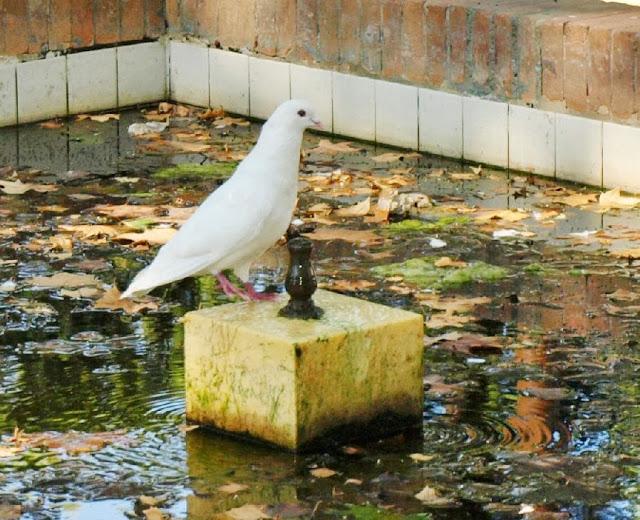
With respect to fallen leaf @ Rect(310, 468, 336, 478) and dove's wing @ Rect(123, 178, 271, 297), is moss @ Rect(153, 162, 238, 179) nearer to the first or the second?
dove's wing @ Rect(123, 178, 271, 297)

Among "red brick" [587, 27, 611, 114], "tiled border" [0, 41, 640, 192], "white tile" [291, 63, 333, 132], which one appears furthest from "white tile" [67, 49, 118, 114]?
"red brick" [587, 27, 611, 114]

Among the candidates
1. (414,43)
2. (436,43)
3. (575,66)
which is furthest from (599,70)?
(414,43)

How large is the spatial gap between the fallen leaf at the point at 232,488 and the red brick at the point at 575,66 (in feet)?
15.3

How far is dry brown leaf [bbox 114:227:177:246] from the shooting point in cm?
877

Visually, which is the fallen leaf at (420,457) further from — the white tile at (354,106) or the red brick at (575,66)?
the white tile at (354,106)

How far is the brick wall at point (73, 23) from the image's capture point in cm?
1139

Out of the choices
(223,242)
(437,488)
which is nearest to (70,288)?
(223,242)

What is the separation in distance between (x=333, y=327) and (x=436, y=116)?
4691mm

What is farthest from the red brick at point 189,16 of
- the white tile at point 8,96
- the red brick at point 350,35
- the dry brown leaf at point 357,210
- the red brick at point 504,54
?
the dry brown leaf at point 357,210

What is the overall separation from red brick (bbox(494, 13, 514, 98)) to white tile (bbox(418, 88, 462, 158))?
315 millimetres

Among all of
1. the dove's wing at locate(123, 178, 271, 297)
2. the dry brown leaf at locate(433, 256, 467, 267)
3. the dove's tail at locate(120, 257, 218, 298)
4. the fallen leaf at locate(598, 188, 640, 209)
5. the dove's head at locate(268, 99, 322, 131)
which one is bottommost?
the dry brown leaf at locate(433, 256, 467, 267)

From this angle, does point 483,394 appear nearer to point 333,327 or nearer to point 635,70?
point 333,327

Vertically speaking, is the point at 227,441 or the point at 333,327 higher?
the point at 333,327

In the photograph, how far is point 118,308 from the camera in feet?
25.3
